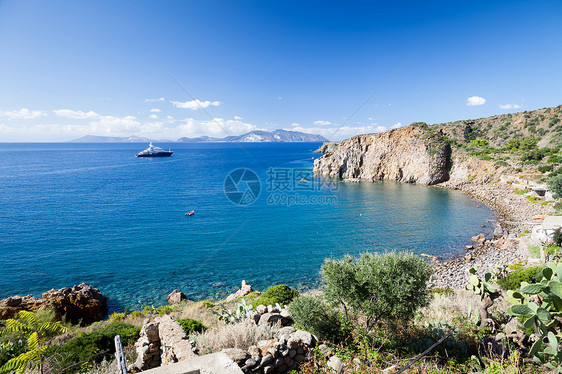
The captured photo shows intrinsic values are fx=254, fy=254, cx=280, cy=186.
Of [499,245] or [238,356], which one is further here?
[499,245]

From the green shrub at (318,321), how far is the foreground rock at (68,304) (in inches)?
594

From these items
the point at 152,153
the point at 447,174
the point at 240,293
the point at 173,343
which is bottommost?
the point at 240,293

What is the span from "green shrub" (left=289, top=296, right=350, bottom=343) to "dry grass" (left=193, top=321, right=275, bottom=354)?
3.74ft

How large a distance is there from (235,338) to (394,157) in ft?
216

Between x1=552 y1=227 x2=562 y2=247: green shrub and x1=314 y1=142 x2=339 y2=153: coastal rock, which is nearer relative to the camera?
x1=552 y1=227 x2=562 y2=247: green shrub

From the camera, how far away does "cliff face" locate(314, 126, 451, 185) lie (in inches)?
2324

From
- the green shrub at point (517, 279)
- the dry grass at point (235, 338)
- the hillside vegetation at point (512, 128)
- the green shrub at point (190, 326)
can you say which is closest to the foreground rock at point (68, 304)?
the green shrub at point (190, 326)

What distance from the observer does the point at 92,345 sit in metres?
8.84

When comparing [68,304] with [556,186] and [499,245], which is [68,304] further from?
[556,186]

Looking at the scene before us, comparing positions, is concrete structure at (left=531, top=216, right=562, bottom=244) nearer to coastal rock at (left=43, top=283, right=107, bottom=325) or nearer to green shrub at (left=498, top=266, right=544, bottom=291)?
green shrub at (left=498, top=266, right=544, bottom=291)

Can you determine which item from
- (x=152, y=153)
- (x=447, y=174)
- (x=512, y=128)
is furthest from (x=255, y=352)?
(x=152, y=153)

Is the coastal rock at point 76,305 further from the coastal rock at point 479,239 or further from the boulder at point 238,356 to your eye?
the coastal rock at point 479,239

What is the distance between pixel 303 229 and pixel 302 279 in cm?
1134

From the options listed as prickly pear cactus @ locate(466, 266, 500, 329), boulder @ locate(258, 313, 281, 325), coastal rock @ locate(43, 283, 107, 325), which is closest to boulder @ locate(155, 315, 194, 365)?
boulder @ locate(258, 313, 281, 325)
